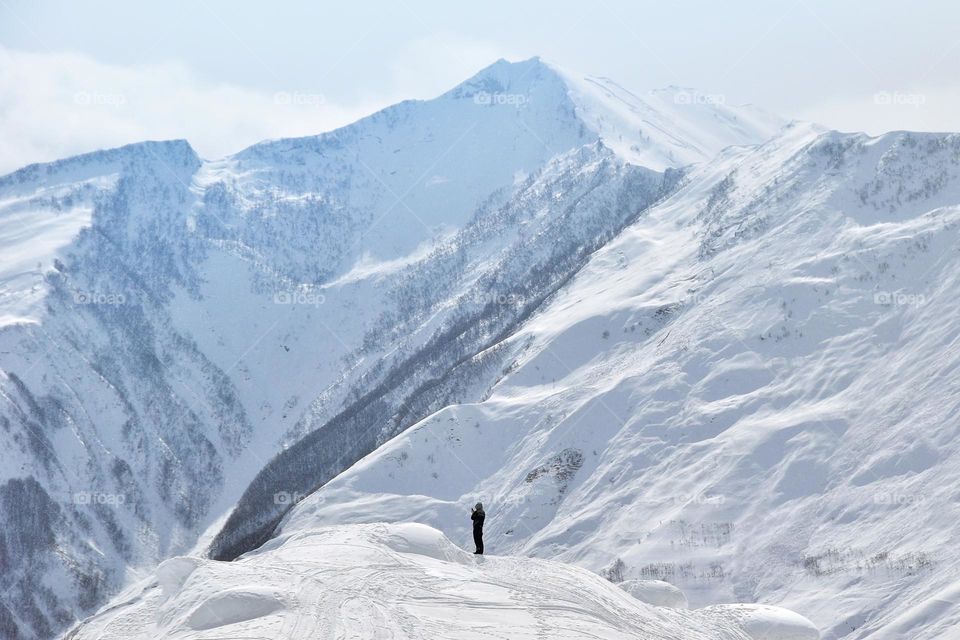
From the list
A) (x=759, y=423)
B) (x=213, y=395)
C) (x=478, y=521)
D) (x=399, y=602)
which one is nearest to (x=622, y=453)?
(x=759, y=423)

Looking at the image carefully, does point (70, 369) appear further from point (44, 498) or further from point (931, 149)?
point (931, 149)

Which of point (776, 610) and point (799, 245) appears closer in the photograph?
point (776, 610)

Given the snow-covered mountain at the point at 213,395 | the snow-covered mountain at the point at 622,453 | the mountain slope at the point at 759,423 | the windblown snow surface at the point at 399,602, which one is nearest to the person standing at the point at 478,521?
the windblown snow surface at the point at 399,602

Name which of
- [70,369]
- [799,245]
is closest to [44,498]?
[70,369]

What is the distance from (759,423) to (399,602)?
4304 centimetres

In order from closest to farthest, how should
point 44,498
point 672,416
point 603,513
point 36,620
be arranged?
point 603,513 → point 672,416 → point 36,620 → point 44,498

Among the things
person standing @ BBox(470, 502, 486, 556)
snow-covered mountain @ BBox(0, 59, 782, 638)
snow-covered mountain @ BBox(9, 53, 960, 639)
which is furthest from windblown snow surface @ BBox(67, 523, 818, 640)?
snow-covered mountain @ BBox(0, 59, 782, 638)

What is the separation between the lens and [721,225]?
336 ft

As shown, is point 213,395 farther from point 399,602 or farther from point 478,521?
point 399,602

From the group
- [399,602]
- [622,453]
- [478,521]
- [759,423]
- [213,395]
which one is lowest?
[622,453]

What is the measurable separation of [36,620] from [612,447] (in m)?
90.0

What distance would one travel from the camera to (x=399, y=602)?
85.9ft

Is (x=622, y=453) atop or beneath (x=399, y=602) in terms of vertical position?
beneath

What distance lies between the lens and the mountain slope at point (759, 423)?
50.7m
